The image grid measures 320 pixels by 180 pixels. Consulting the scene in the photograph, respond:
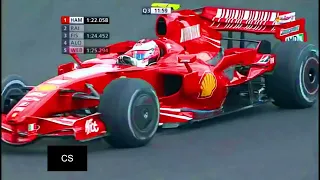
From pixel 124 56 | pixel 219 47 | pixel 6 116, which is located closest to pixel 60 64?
pixel 124 56

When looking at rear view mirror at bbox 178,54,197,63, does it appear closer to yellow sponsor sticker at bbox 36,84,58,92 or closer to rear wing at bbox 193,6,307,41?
rear wing at bbox 193,6,307,41

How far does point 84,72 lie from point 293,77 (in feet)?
2.73

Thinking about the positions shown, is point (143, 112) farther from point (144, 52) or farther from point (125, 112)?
point (144, 52)

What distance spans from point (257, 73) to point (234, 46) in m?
0.30

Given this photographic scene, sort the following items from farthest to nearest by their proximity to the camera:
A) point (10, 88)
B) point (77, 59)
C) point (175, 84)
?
point (175, 84) → point (77, 59) → point (10, 88)

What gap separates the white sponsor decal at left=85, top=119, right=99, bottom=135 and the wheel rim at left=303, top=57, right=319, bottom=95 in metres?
0.98

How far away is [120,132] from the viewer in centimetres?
237

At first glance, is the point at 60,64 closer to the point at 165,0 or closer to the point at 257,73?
the point at 165,0

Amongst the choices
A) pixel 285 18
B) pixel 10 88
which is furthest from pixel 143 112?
pixel 285 18

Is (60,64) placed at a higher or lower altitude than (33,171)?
higher

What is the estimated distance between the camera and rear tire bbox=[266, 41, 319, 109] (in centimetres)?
297
